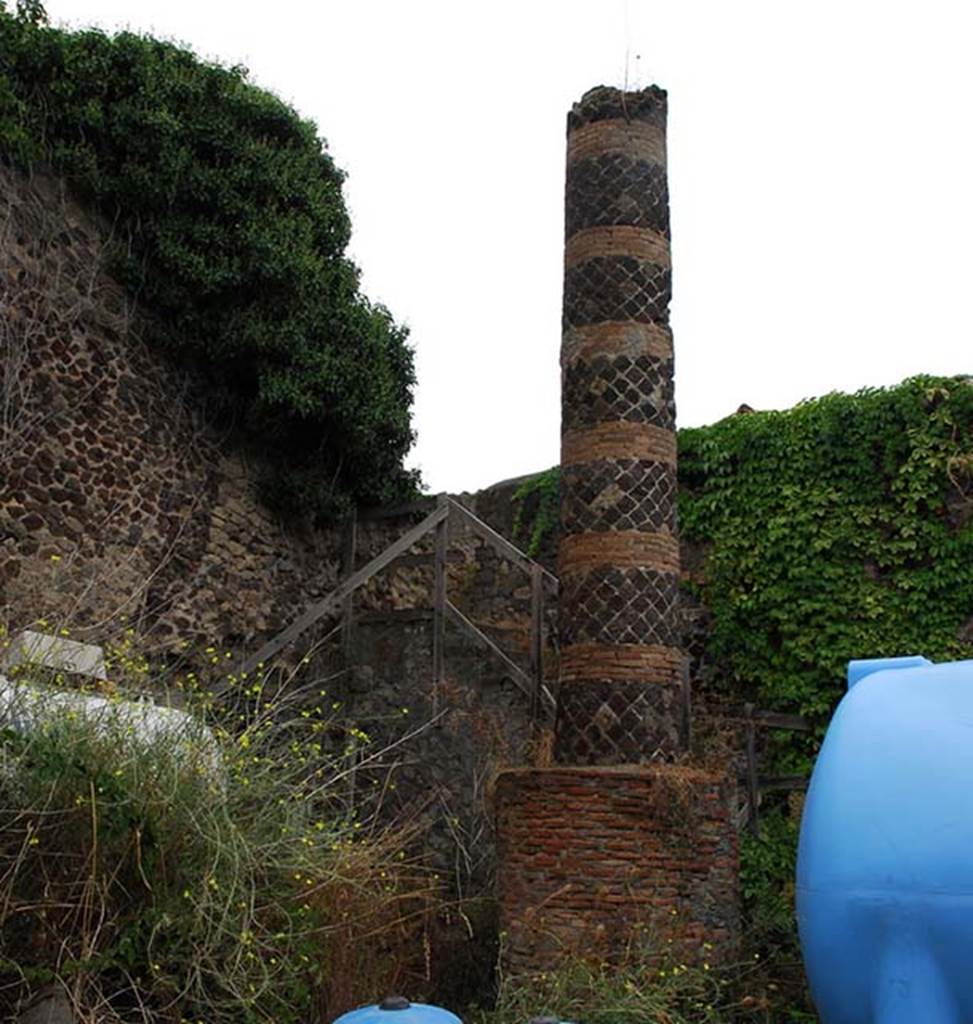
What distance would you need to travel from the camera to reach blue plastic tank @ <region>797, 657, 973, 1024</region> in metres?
3.95

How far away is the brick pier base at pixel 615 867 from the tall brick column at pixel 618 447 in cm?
45

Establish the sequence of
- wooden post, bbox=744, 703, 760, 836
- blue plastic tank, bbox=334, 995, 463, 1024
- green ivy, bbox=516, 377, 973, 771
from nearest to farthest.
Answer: blue plastic tank, bbox=334, 995, 463, 1024 → wooden post, bbox=744, 703, 760, 836 → green ivy, bbox=516, 377, 973, 771

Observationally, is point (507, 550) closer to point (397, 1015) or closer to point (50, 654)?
point (50, 654)

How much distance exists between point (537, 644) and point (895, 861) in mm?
5296

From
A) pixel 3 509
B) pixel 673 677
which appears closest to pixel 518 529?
pixel 3 509

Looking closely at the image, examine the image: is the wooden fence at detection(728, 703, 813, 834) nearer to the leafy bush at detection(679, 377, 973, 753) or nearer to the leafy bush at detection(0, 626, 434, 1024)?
the leafy bush at detection(679, 377, 973, 753)

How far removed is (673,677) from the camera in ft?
21.6

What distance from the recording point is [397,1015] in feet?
13.8

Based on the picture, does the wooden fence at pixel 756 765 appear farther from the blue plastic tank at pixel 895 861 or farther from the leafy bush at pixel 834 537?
the blue plastic tank at pixel 895 861

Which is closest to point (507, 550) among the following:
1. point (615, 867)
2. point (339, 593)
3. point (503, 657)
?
point (503, 657)

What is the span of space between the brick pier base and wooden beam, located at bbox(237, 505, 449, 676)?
4727mm

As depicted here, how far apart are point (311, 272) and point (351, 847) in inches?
258

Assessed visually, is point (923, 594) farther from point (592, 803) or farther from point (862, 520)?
point (592, 803)

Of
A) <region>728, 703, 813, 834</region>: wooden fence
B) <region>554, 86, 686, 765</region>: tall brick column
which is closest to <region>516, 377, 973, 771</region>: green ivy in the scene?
<region>728, 703, 813, 834</region>: wooden fence
